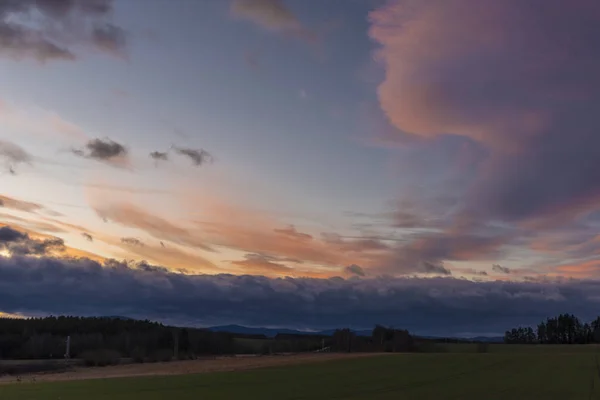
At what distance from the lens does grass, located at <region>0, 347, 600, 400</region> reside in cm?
3253

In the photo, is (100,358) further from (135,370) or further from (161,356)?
(135,370)

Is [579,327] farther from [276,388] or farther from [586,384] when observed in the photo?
[276,388]

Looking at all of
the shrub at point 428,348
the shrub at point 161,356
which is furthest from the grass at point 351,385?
the shrub at point 428,348

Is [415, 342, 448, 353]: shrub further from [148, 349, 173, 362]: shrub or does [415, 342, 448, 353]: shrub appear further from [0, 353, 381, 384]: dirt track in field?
[0, 353, 381, 384]: dirt track in field

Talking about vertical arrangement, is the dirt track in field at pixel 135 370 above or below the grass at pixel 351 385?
below

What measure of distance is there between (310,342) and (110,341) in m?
34.7

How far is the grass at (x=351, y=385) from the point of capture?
32.5m

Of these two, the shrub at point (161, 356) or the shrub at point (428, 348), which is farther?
the shrub at point (428, 348)

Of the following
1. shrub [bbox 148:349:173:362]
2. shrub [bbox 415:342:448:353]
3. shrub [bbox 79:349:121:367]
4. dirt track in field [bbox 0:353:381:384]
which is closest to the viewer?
dirt track in field [bbox 0:353:381:384]

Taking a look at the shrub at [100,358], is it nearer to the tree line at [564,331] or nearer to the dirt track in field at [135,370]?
the dirt track in field at [135,370]

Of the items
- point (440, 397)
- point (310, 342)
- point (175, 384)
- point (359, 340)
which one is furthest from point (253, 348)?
point (440, 397)

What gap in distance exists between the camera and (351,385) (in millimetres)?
39031

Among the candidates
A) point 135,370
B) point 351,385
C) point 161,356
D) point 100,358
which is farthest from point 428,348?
point 351,385

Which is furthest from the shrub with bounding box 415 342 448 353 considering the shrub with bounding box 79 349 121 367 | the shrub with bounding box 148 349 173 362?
the shrub with bounding box 79 349 121 367
